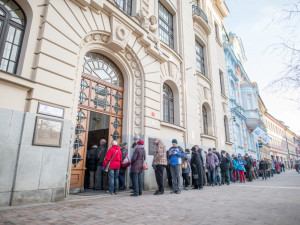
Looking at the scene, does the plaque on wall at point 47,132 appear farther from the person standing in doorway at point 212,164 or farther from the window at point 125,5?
the person standing in doorway at point 212,164

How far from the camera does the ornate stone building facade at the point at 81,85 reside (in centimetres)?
474

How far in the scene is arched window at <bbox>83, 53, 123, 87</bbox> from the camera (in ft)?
25.0

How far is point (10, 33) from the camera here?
537 cm

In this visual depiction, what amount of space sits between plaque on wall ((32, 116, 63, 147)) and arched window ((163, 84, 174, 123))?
20.8 feet

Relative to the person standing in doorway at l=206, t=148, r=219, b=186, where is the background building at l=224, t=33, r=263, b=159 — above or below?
above

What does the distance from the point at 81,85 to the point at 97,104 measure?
92cm

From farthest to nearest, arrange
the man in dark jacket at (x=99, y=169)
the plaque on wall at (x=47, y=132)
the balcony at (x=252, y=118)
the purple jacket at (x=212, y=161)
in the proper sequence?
the balcony at (x=252, y=118)
the purple jacket at (x=212, y=161)
the man in dark jacket at (x=99, y=169)
the plaque on wall at (x=47, y=132)

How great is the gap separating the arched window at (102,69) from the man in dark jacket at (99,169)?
100 inches

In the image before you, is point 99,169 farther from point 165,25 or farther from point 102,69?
point 165,25

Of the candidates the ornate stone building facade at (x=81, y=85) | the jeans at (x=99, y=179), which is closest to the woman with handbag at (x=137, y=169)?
the ornate stone building facade at (x=81, y=85)

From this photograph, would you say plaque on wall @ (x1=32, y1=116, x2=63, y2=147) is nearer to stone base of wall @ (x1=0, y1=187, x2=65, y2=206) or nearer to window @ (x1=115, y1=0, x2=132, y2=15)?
stone base of wall @ (x1=0, y1=187, x2=65, y2=206)

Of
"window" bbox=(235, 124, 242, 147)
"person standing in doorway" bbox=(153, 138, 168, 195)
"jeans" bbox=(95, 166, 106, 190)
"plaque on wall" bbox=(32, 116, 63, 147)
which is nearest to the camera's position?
"plaque on wall" bbox=(32, 116, 63, 147)

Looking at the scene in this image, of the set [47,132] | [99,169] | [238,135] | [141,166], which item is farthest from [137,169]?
[238,135]

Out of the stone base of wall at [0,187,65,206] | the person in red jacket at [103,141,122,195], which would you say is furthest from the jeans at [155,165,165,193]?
the stone base of wall at [0,187,65,206]
